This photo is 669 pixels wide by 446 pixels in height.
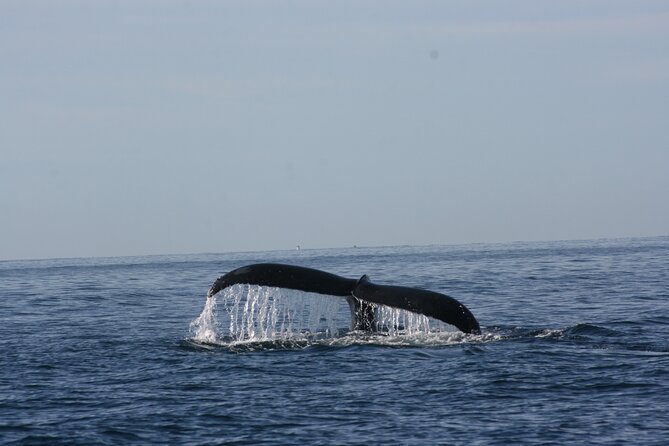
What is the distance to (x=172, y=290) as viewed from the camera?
A: 124ft

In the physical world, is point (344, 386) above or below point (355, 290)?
below

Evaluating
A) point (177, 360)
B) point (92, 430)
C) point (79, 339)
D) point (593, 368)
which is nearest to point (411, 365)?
point (593, 368)

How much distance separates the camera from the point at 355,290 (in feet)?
46.8

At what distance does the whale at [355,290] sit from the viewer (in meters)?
13.4

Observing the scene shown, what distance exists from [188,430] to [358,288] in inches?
168

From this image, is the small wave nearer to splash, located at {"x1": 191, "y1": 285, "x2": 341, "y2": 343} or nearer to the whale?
splash, located at {"x1": 191, "y1": 285, "x2": 341, "y2": 343}

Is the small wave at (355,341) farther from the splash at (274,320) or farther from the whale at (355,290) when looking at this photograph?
the whale at (355,290)

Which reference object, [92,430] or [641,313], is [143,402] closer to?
Result: [92,430]

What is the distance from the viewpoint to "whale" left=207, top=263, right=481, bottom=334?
1340 centimetres

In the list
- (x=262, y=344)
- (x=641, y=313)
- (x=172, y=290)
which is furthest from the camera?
(x=172, y=290)

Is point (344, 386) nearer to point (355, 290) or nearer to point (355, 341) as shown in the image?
point (355, 290)

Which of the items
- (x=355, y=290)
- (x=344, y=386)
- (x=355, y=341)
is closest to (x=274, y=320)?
(x=355, y=341)

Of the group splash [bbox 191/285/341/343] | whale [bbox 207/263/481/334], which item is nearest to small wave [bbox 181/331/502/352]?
splash [bbox 191/285/341/343]

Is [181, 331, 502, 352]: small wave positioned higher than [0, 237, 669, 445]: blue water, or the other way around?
[181, 331, 502, 352]: small wave
